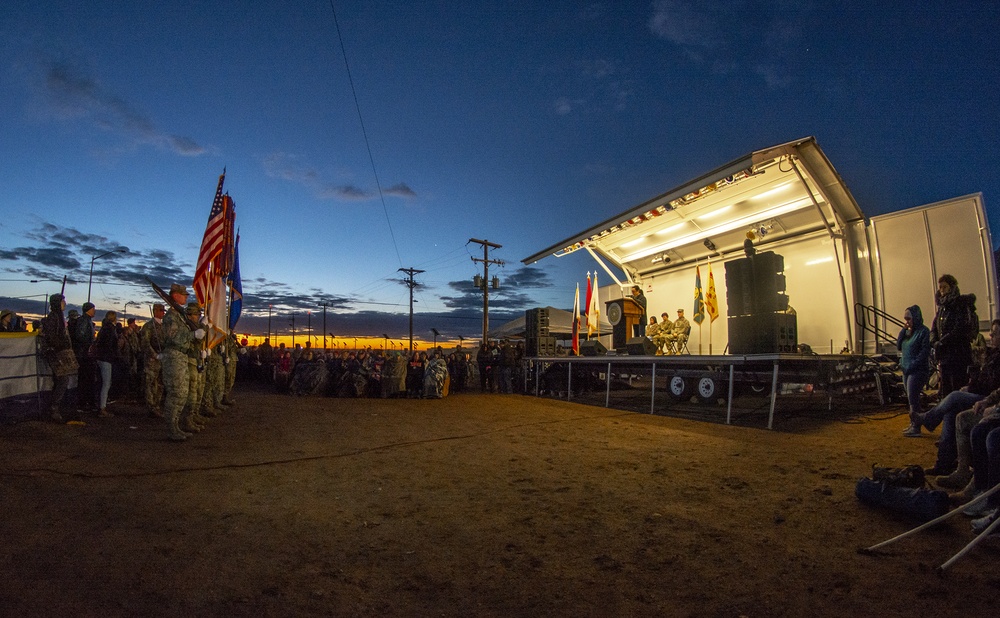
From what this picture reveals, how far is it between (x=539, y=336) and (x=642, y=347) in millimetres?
5397

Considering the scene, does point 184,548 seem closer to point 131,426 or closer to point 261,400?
point 131,426

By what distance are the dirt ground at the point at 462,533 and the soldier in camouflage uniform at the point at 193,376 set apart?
3.05 ft

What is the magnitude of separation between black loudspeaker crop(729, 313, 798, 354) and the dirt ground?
262cm

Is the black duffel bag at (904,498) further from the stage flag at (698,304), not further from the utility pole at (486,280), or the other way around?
the utility pole at (486,280)

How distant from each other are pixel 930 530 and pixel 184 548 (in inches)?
179

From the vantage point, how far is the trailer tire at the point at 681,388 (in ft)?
34.0

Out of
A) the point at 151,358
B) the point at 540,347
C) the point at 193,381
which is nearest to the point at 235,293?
the point at 151,358

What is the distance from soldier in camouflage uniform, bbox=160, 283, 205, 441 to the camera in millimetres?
6172

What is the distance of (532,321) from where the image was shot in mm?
16406

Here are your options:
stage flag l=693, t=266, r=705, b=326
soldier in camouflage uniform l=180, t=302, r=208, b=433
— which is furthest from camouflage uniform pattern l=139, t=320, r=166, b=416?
stage flag l=693, t=266, r=705, b=326

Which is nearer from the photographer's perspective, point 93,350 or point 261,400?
point 93,350

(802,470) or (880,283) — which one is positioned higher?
(880,283)

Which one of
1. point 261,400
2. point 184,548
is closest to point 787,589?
point 184,548

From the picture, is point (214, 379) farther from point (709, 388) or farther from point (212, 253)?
point (709, 388)
